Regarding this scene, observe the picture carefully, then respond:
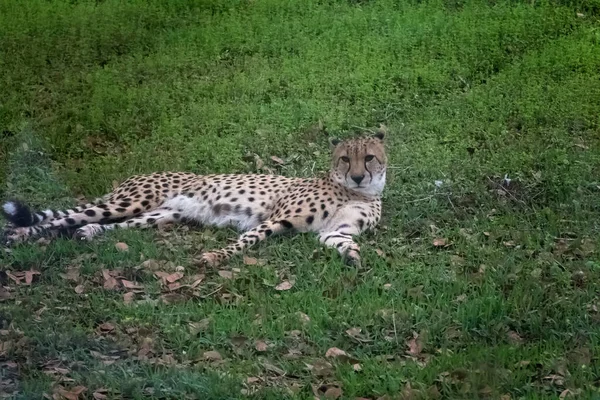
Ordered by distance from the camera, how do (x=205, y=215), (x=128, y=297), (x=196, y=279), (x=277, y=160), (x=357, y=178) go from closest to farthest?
1. (x=128, y=297)
2. (x=196, y=279)
3. (x=357, y=178)
4. (x=205, y=215)
5. (x=277, y=160)

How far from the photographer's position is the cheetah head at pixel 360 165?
6.14 m

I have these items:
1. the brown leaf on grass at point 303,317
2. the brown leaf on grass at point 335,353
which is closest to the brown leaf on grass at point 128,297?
the brown leaf on grass at point 303,317

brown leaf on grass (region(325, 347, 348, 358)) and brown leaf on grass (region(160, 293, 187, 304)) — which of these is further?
brown leaf on grass (region(160, 293, 187, 304))

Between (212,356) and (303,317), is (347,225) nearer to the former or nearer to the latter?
(303,317)

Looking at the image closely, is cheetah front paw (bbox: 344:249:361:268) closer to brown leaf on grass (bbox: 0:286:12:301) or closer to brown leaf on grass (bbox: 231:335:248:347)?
brown leaf on grass (bbox: 231:335:248:347)

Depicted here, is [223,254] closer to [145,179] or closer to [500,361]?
[145,179]

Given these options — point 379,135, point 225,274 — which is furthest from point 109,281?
point 379,135

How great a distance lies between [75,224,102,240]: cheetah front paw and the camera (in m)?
5.79

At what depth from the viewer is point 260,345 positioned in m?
4.48

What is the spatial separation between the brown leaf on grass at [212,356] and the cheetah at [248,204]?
4.42 feet

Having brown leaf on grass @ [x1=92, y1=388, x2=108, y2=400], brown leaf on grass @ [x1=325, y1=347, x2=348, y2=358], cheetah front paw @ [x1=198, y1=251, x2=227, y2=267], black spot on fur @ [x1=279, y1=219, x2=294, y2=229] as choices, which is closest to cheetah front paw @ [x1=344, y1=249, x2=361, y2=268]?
black spot on fur @ [x1=279, y1=219, x2=294, y2=229]

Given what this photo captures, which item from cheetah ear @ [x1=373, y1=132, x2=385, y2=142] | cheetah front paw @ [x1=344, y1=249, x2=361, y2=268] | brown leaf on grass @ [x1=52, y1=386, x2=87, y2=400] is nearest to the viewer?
brown leaf on grass @ [x1=52, y1=386, x2=87, y2=400]

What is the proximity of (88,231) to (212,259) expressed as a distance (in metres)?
0.91

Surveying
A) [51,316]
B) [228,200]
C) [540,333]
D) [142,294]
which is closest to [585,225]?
[540,333]
